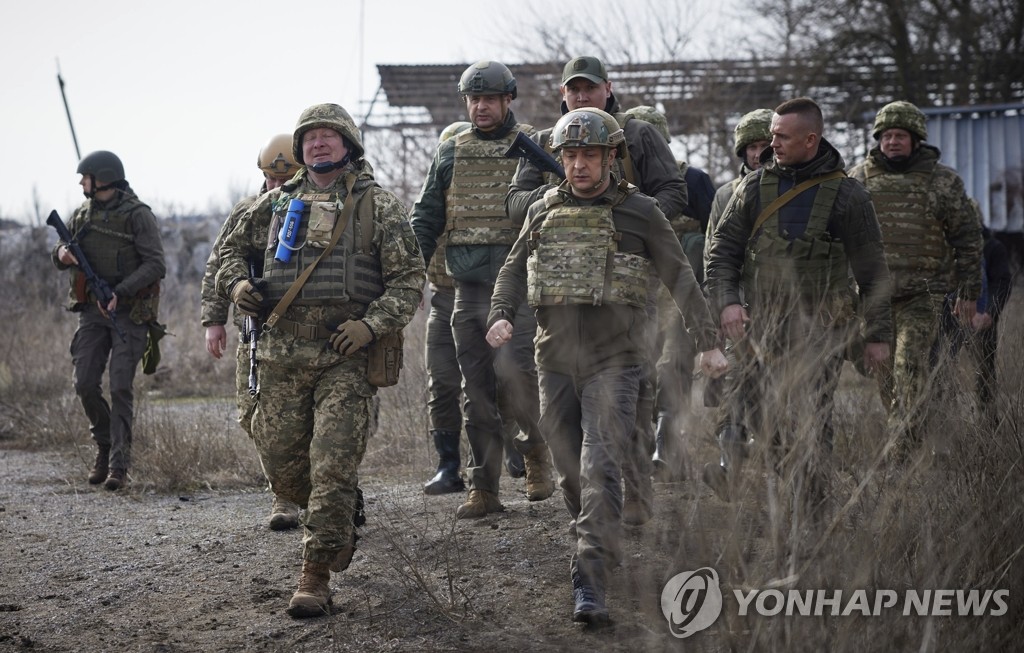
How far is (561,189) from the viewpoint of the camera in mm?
4898

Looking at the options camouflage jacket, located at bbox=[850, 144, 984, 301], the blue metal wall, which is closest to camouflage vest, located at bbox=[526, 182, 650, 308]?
camouflage jacket, located at bbox=[850, 144, 984, 301]

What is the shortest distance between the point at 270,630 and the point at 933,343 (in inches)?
178

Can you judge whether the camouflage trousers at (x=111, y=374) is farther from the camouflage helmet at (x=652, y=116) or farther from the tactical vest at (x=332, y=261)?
the camouflage helmet at (x=652, y=116)

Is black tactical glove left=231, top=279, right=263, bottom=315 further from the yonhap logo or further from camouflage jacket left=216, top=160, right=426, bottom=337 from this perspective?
the yonhap logo

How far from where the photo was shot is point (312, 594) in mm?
4703

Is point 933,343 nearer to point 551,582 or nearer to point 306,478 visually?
point 551,582

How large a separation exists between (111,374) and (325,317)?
12.4 feet

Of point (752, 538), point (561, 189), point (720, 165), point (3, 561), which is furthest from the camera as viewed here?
point (720, 165)

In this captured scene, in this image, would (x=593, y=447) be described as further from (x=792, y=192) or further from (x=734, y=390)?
(x=792, y=192)

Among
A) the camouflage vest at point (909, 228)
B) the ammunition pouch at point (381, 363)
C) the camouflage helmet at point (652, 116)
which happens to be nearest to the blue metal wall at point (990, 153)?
the camouflage vest at point (909, 228)

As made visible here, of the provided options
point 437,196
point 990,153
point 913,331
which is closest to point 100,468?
point 437,196

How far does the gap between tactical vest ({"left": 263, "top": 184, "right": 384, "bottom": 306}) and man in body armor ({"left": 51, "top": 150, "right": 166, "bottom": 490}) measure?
347 cm

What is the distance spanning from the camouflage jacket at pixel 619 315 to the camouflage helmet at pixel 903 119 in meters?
3.04

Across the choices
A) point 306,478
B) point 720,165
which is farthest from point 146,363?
point 720,165
